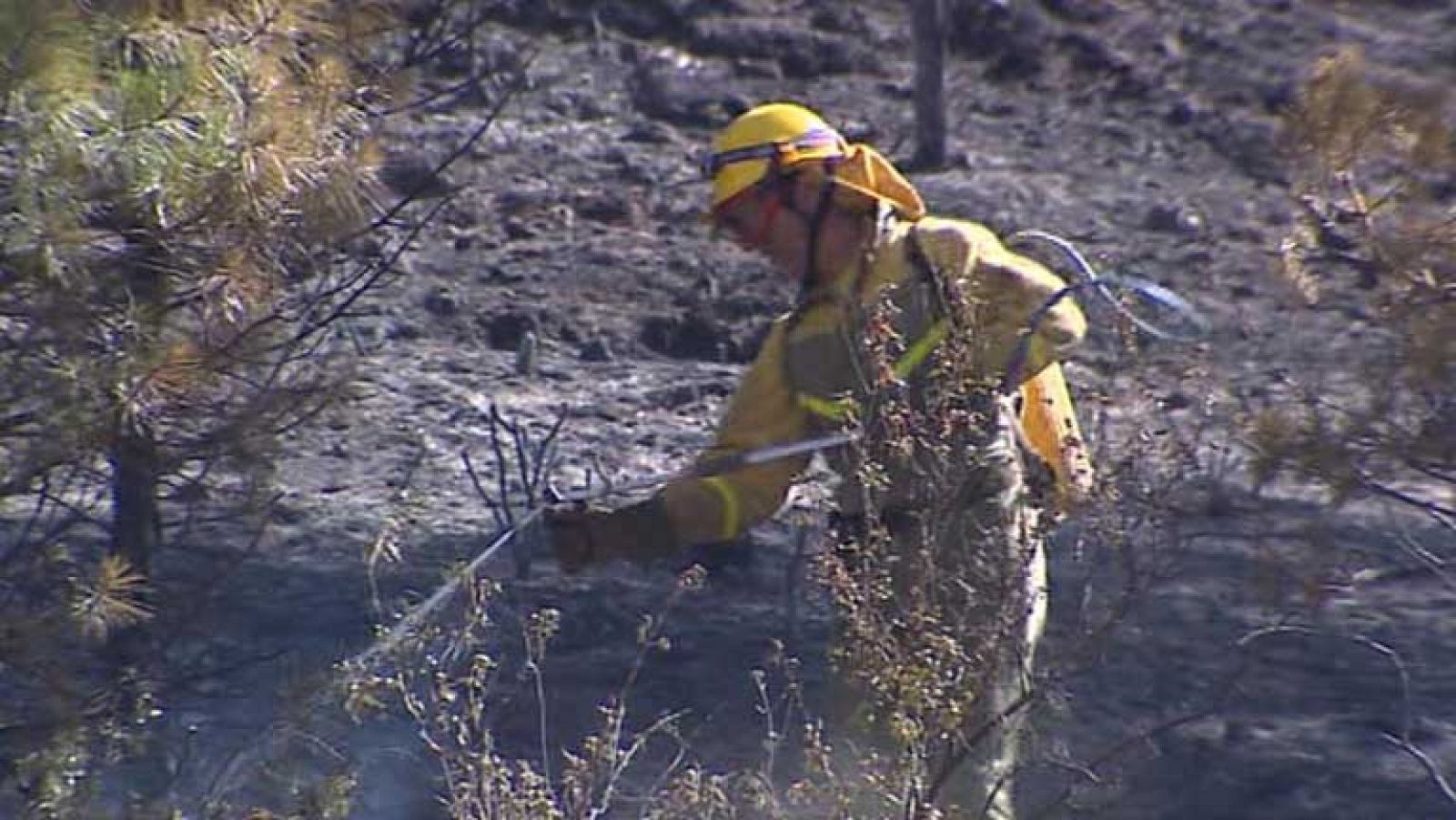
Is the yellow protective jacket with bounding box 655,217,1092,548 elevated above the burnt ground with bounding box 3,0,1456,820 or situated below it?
above

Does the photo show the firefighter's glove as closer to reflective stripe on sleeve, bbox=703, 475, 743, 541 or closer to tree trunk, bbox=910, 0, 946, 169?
reflective stripe on sleeve, bbox=703, 475, 743, 541

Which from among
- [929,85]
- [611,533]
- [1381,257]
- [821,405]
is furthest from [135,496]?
[929,85]

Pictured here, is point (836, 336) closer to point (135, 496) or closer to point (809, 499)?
point (135, 496)

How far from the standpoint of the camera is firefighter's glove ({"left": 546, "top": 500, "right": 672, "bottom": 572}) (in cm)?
552

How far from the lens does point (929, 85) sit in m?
12.5

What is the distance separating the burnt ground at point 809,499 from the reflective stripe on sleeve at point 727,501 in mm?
680

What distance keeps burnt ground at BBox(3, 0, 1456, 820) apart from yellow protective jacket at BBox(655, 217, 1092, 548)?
18 centimetres

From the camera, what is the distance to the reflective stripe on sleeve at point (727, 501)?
5.54 meters

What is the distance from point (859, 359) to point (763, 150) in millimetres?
507

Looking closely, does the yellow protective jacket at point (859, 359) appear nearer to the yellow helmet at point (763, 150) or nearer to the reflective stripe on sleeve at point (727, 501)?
the reflective stripe on sleeve at point (727, 501)

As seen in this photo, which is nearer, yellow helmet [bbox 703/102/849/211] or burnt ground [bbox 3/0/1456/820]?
yellow helmet [bbox 703/102/849/211]

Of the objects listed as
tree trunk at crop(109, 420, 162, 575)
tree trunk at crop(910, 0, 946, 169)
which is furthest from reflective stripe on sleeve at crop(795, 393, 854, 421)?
tree trunk at crop(910, 0, 946, 169)

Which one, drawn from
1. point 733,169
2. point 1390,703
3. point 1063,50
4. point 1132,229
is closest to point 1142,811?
point 1390,703

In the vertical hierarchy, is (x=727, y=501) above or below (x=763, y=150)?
below
